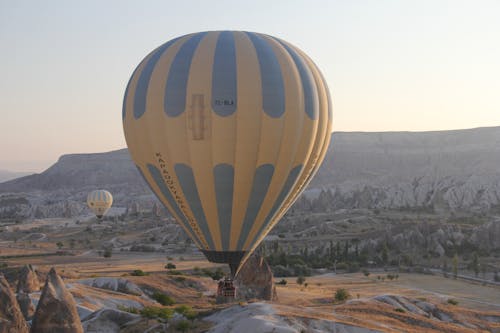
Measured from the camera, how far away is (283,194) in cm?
2862

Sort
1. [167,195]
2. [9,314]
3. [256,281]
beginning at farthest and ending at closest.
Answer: [256,281]
[167,195]
[9,314]

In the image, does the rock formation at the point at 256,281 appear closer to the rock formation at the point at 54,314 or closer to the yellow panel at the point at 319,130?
the yellow panel at the point at 319,130

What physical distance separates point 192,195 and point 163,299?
31.3ft

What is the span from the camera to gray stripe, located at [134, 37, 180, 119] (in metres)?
27.8

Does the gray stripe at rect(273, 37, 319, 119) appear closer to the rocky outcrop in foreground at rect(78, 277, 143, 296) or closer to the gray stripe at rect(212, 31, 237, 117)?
the gray stripe at rect(212, 31, 237, 117)

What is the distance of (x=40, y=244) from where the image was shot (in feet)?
306

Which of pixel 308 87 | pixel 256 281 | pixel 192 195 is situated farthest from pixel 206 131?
pixel 256 281

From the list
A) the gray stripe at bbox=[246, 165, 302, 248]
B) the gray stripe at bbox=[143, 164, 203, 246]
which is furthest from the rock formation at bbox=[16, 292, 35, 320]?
the gray stripe at bbox=[246, 165, 302, 248]

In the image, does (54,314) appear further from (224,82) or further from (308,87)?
(308,87)

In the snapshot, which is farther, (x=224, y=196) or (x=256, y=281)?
(x=256, y=281)

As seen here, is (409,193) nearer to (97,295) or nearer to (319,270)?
(319,270)

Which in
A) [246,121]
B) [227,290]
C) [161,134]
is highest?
[246,121]

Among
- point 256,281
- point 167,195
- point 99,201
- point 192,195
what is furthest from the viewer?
point 99,201

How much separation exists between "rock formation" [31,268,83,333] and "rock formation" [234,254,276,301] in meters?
18.3
